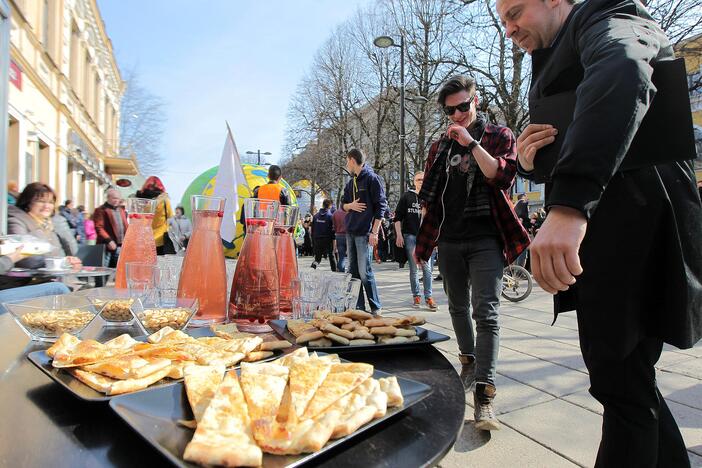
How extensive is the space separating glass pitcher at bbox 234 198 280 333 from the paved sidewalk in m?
1.27

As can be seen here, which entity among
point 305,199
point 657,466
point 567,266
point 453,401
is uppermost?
point 305,199

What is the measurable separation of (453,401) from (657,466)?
1002mm

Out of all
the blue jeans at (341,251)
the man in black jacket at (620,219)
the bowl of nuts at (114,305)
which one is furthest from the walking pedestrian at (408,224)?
the bowl of nuts at (114,305)

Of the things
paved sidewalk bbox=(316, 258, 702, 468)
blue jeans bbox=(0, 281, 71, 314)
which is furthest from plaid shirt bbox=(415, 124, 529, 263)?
blue jeans bbox=(0, 281, 71, 314)

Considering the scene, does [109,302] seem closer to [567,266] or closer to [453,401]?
[453,401]

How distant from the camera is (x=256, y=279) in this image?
1.33m

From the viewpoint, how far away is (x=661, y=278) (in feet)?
3.71

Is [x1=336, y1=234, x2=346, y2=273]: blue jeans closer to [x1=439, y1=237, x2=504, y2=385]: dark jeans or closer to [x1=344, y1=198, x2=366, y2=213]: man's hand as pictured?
[x1=344, y1=198, x2=366, y2=213]: man's hand

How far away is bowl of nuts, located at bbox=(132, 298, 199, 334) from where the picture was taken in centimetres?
115

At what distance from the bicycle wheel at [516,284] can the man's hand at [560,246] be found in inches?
232

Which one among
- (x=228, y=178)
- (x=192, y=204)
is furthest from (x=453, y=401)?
(x=228, y=178)

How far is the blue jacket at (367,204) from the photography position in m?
5.15

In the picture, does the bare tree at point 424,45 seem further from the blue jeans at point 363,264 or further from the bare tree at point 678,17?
the blue jeans at point 363,264

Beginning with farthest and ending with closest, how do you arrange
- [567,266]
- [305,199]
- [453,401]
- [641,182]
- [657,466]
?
1. [305,199]
2. [657,466]
3. [641,182]
4. [567,266]
5. [453,401]
